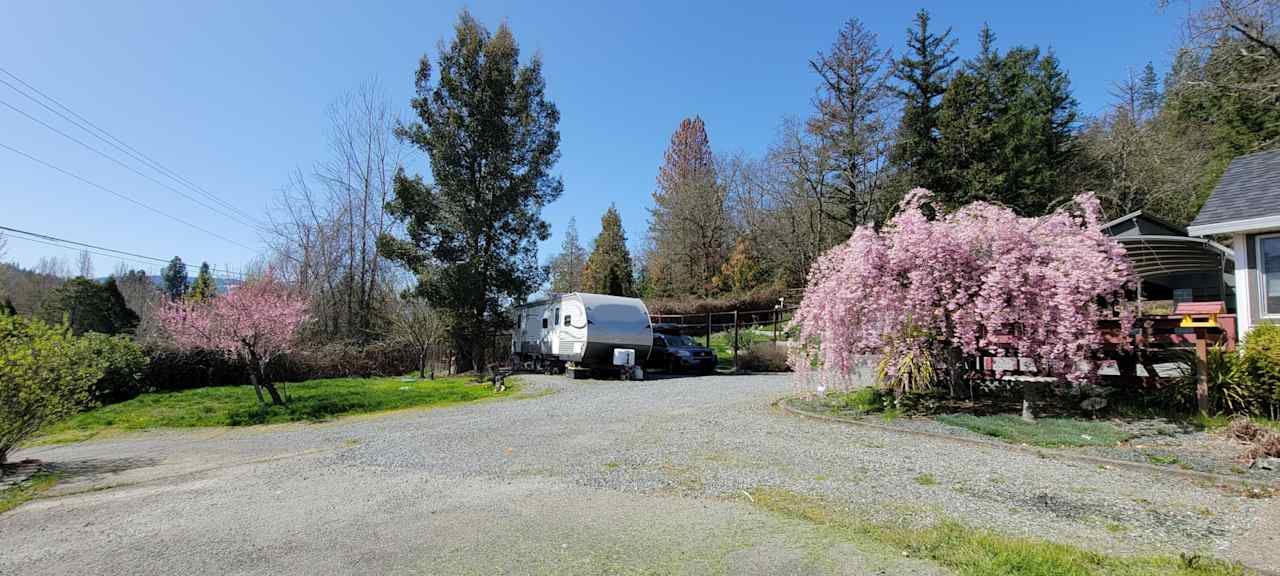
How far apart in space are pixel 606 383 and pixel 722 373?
4.82 m

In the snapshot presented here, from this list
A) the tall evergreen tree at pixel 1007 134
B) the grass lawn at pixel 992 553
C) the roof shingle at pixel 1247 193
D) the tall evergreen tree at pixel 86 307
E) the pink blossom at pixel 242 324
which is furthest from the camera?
the tall evergreen tree at pixel 86 307

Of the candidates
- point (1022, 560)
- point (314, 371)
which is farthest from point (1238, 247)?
point (314, 371)

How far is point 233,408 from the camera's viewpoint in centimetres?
1395

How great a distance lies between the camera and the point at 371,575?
384cm

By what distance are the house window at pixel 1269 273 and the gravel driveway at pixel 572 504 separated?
6085 millimetres

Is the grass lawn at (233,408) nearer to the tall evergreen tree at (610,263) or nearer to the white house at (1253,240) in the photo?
the white house at (1253,240)

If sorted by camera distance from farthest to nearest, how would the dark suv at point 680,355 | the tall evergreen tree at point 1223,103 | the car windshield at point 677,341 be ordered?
1. the car windshield at point 677,341
2. the dark suv at point 680,355
3. the tall evergreen tree at point 1223,103

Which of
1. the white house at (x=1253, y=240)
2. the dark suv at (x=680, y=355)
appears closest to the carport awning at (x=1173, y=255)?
the white house at (x=1253, y=240)

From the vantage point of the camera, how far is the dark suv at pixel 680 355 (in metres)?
20.2

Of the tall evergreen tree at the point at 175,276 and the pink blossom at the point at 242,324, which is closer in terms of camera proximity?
the pink blossom at the point at 242,324

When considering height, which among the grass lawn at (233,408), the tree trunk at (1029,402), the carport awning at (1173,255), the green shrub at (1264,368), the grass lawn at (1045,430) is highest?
the carport awning at (1173,255)

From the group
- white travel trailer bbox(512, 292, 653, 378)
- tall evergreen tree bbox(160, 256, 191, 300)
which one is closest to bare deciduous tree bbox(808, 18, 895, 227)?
white travel trailer bbox(512, 292, 653, 378)

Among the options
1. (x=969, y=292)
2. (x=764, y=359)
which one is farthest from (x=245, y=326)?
(x=764, y=359)

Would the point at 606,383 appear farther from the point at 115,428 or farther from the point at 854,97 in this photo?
the point at 854,97
